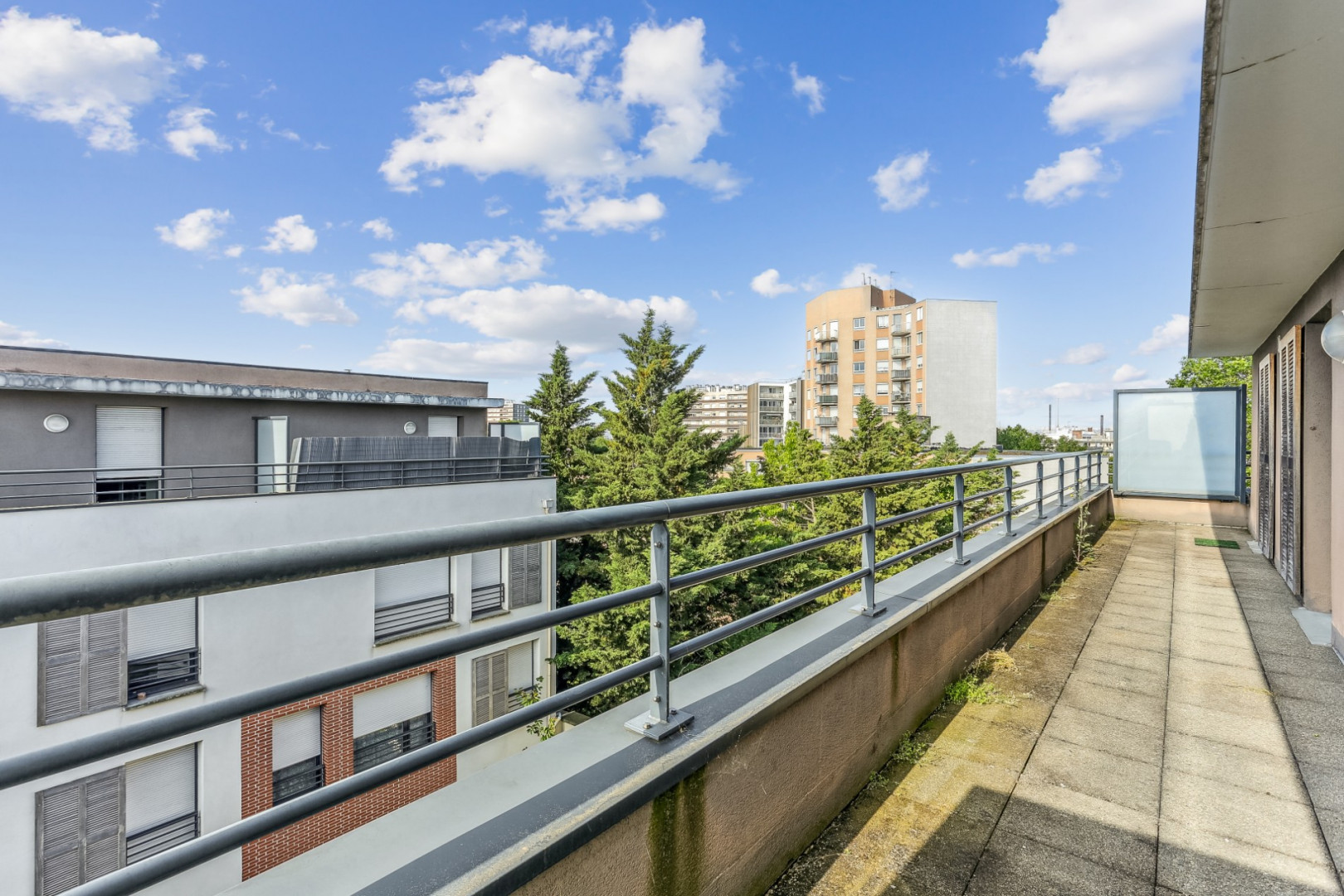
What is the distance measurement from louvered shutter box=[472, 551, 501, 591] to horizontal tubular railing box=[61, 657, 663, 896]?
516 inches

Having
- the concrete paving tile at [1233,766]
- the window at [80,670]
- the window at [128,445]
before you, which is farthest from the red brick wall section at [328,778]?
the concrete paving tile at [1233,766]

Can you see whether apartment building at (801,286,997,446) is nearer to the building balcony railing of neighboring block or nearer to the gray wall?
the building balcony railing of neighboring block

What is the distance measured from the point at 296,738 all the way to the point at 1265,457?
14292 mm

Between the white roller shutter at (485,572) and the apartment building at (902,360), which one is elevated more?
the apartment building at (902,360)

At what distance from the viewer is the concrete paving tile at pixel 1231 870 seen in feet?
6.32

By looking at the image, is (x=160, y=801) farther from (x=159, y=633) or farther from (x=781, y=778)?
(x=781, y=778)

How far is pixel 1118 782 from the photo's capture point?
2.52 metres

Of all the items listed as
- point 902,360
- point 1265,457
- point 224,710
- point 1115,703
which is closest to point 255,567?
point 224,710

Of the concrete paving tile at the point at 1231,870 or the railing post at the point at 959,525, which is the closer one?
the concrete paving tile at the point at 1231,870

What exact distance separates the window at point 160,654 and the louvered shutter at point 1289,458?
13.8 metres

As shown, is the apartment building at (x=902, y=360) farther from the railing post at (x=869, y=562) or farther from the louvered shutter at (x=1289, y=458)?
the railing post at (x=869, y=562)

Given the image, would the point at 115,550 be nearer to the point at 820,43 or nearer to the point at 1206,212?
the point at 1206,212

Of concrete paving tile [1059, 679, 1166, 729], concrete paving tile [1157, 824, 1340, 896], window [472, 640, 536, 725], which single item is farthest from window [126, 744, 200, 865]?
concrete paving tile [1157, 824, 1340, 896]

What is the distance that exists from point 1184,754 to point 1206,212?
Result: 3099mm
